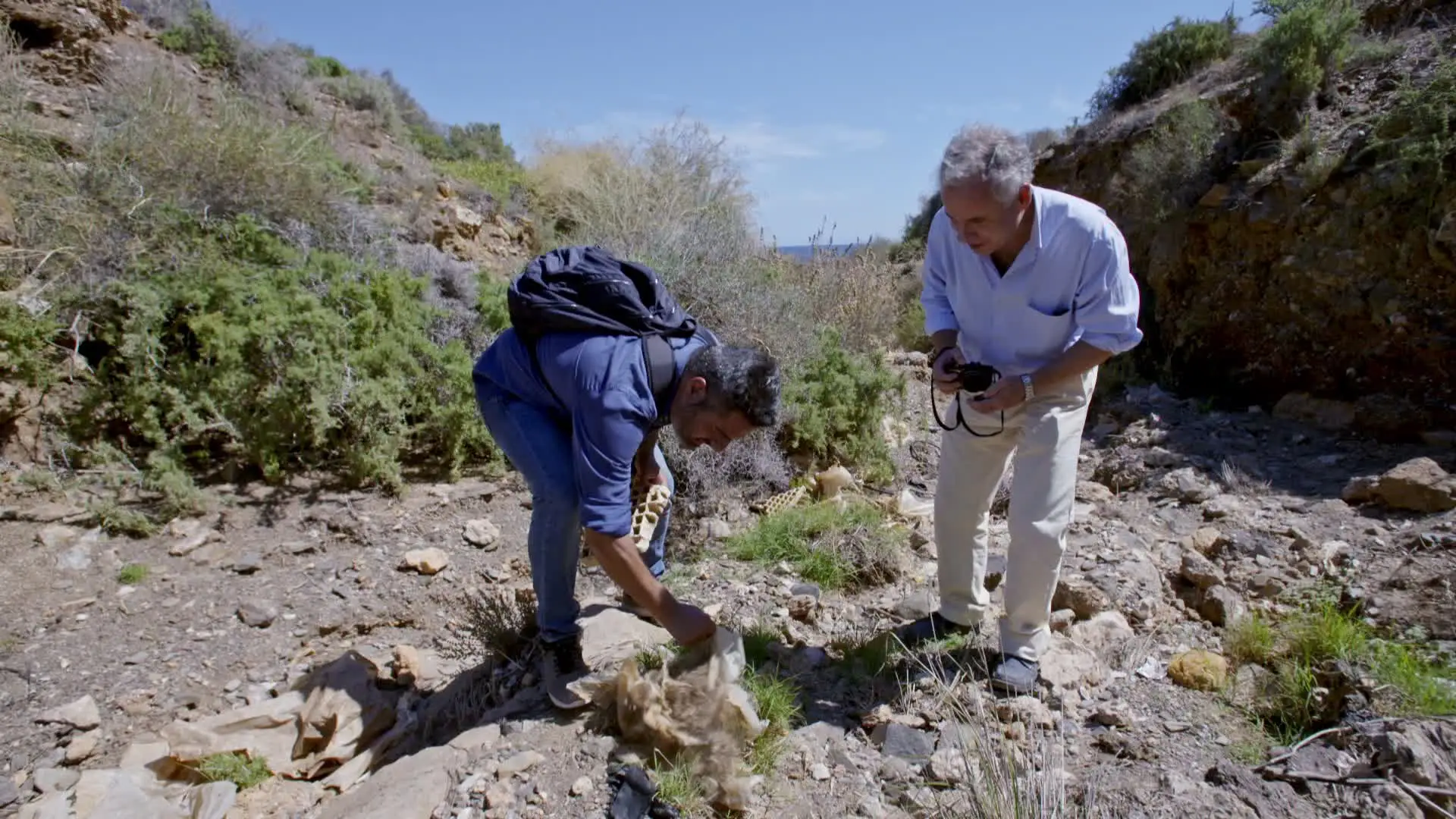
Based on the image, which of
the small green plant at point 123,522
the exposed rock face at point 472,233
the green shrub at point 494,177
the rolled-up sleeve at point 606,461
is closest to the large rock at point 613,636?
the rolled-up sleeve at point 606,461

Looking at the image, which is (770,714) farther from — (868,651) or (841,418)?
(841,418)

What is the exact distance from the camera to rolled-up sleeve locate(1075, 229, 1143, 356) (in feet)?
7.34

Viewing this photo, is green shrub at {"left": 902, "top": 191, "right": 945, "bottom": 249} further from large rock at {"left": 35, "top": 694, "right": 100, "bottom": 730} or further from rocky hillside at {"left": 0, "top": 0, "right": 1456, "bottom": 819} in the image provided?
large rock at {"left": 35, "top": 694, "right": 100, "bottom": 730}

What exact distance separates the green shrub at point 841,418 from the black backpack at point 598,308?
2.71 m

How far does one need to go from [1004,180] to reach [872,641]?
159cm

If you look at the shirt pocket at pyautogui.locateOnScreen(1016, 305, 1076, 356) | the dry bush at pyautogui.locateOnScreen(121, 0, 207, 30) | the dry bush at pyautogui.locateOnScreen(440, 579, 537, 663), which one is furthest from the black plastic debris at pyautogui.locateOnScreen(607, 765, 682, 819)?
the dry bush at pyautogui.locateOnScreen(121, 0, 207, 30)

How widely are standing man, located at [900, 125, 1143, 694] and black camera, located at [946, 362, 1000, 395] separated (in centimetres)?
3

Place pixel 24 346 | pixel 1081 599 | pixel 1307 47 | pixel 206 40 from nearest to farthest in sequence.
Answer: pixel 1081 599
pixel 24 346
pixel 1307 47
pixel 206 40

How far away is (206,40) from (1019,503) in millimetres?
10750

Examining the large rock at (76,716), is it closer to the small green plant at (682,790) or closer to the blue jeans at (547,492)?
the blue jeans at (547,492)

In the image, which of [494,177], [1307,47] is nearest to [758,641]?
[1307,47]

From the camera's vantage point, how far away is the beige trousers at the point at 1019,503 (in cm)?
237

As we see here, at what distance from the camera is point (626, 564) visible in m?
2.06

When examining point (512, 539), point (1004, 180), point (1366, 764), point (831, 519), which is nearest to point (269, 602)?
point (512, 539)
